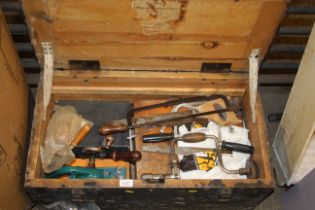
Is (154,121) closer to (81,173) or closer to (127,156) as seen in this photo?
(127,156)

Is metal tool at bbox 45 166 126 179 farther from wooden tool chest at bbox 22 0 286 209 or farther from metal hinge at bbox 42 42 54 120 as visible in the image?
metal hinge at bbox 42 42 54 120

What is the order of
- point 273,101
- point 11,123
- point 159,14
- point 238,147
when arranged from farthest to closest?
1. point 273,101
2. point 238,147
3. point 11,123
4. point 159,14

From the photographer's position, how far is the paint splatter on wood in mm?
1171

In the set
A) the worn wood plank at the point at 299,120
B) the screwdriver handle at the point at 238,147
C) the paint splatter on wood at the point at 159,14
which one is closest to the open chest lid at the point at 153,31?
the paint splatter on wood at the point at 159,14

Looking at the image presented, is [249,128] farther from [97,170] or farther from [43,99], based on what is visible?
[43,99]

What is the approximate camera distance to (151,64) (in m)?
1.42

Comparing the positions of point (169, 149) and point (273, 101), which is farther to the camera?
point (273, 101)

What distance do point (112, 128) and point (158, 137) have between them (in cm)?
16

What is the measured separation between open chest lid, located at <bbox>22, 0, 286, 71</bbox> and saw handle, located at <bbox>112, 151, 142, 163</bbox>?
28cm

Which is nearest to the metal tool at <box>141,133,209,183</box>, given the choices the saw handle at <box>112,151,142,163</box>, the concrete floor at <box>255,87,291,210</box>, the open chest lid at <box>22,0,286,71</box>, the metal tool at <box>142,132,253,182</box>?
the metal tool at <box>142,132,253,182</box>

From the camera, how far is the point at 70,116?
4.78 ft

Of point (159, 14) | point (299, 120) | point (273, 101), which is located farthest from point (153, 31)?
point (273, 101)

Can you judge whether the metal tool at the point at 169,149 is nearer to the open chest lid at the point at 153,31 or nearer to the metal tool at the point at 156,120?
the metal tool at the point at 156,120

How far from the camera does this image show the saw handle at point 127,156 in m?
1.40
